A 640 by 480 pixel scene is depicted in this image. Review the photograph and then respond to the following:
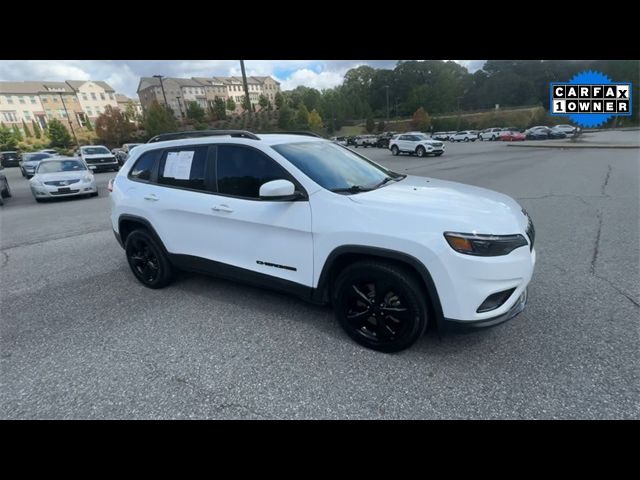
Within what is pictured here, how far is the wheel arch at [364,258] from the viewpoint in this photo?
242 cm

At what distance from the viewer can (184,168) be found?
3611 millimetres

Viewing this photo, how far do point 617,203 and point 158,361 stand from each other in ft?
29.8

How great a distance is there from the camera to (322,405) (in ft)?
7.48

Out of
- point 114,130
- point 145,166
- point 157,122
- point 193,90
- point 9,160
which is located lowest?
point 145,166

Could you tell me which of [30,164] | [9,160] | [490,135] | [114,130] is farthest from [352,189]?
[114,130]

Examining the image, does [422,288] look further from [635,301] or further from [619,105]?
[619,105]

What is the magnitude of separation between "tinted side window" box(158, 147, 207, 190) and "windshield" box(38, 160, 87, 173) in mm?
10241

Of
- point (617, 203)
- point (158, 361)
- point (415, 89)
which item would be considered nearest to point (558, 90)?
point (617, 203)

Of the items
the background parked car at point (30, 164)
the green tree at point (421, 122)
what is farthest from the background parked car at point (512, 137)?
the background parked car at point (30, 164)

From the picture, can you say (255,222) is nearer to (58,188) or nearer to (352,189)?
(352,189)

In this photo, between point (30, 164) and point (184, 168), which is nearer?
point (184, 168)

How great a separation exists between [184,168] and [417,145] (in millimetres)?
22676
